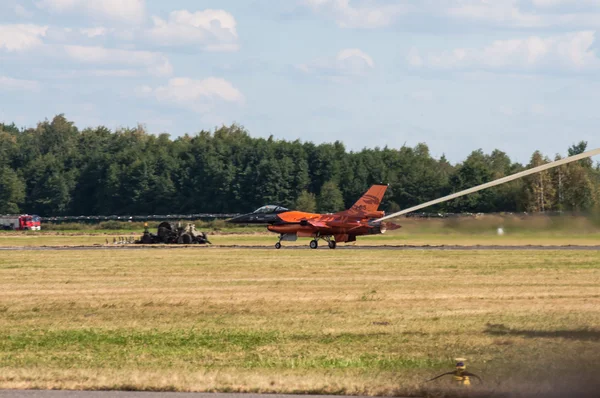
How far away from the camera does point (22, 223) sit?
315 ft

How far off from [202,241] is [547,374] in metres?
47.0

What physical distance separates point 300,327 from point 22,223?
83.7 m

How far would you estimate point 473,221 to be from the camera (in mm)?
30188

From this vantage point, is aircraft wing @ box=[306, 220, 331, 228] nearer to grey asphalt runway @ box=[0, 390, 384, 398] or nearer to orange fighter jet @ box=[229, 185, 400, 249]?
orange fighter jet @ box=[229, 185, 400, 249]

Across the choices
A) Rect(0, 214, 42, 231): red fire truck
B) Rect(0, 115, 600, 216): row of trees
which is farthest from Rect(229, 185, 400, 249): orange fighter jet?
Rect(0, 214, 42, 231): red fire truck

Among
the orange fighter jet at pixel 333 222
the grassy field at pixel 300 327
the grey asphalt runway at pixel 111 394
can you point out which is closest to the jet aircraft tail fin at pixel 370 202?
the orange fighter jet at pixel 333 222

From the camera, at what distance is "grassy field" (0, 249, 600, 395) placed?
1269 cm

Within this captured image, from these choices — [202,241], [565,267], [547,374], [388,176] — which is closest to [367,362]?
[547,374]

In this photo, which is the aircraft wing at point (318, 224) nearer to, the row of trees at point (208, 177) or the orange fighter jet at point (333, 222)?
the orange fighter jet at point (333, 222)

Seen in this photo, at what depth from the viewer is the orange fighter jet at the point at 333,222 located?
47469mm

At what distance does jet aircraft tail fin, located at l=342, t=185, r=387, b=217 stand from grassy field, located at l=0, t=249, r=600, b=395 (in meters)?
14.4

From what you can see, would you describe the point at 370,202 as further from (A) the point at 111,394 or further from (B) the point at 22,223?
(B) the point at 22,223

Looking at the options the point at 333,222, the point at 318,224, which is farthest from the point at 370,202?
the point at 318,224

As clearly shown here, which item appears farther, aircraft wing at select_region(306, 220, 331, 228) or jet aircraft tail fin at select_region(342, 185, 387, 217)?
aircraft wing at select_region(306, 220, 331, 228)
